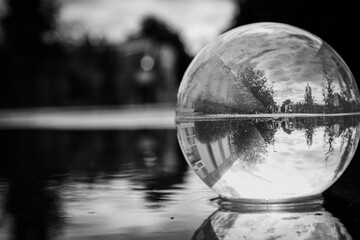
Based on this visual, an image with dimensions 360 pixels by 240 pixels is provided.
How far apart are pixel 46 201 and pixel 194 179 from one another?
167 centimetres

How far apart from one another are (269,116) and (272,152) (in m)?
0.21

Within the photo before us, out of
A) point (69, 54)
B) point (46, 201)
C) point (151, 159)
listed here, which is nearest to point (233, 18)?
point (151, 159)

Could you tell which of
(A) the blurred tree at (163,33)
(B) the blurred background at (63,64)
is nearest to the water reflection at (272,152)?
(B) the blurred background at (63,64)

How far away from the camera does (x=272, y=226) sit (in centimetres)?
319

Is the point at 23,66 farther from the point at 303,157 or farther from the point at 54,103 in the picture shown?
the point at 303,157

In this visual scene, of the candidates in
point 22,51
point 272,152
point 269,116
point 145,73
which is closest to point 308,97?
point 269,116

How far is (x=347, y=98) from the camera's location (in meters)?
3.83

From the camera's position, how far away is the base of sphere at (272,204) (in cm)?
373

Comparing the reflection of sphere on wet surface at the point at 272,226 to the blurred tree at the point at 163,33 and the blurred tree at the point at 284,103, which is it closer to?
the blurred tree at the point at 284,103

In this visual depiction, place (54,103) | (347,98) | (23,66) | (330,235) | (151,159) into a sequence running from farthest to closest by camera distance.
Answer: (54,103)
(23,66)
(151,159)
(347,98)
(330,235)

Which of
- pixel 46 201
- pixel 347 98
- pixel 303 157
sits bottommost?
pixel 46 201

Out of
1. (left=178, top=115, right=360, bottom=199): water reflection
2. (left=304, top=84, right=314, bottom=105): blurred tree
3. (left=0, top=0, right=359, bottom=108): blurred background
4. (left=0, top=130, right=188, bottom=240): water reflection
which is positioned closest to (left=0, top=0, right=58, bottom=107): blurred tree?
(left=0, top=0, right=359, bottom=108): blurred background

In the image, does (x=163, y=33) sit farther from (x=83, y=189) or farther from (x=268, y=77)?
(x=268, y=77)

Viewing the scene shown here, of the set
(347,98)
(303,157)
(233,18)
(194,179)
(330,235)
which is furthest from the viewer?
(233,18)
